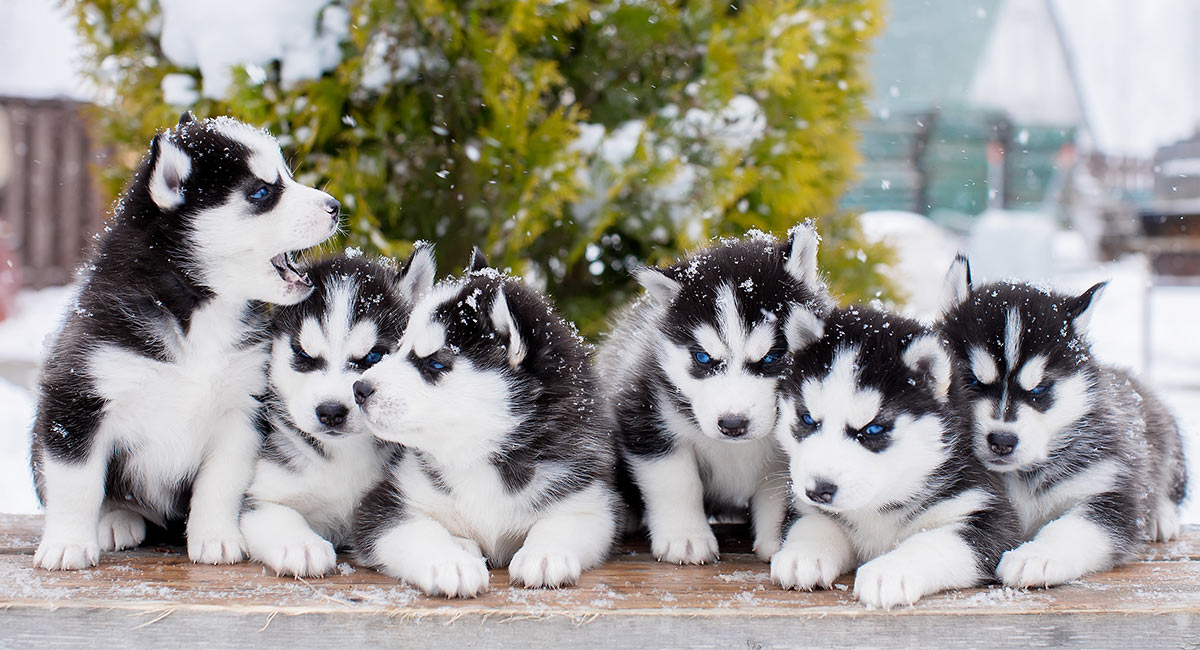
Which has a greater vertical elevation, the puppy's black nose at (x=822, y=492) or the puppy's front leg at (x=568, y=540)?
the puppy's black nose at (x=822, y=492)

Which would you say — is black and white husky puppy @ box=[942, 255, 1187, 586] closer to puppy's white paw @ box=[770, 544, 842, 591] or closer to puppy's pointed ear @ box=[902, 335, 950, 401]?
puppy's pointed ear @ box=[902, 335, 950, 401]

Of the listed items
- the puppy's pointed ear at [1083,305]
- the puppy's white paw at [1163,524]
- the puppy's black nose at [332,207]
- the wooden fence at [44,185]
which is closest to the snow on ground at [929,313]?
the wooden fence at [44,185]

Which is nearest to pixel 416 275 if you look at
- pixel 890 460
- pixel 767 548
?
pixel 767 548

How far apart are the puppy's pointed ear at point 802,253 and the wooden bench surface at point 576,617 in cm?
78

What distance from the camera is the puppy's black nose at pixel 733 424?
2137mm

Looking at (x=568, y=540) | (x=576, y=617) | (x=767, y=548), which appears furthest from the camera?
(x=767, y=548)

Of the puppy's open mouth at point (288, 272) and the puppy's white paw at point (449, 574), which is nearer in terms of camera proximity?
the puppy's white paw at point (449, 574)

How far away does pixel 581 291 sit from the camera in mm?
4535

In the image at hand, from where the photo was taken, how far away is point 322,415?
2.14m

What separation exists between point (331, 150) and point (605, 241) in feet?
4.39

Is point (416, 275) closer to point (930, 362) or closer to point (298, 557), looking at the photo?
point (298, 557)

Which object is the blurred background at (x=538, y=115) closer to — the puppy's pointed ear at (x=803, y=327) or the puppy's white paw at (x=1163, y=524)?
the puppy's white paw at (x=1163, y=524)

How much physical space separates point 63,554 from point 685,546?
4.87ft

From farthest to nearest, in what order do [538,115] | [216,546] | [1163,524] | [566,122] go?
[538,115] → [566,122] → [1163,524] → [216,546]
